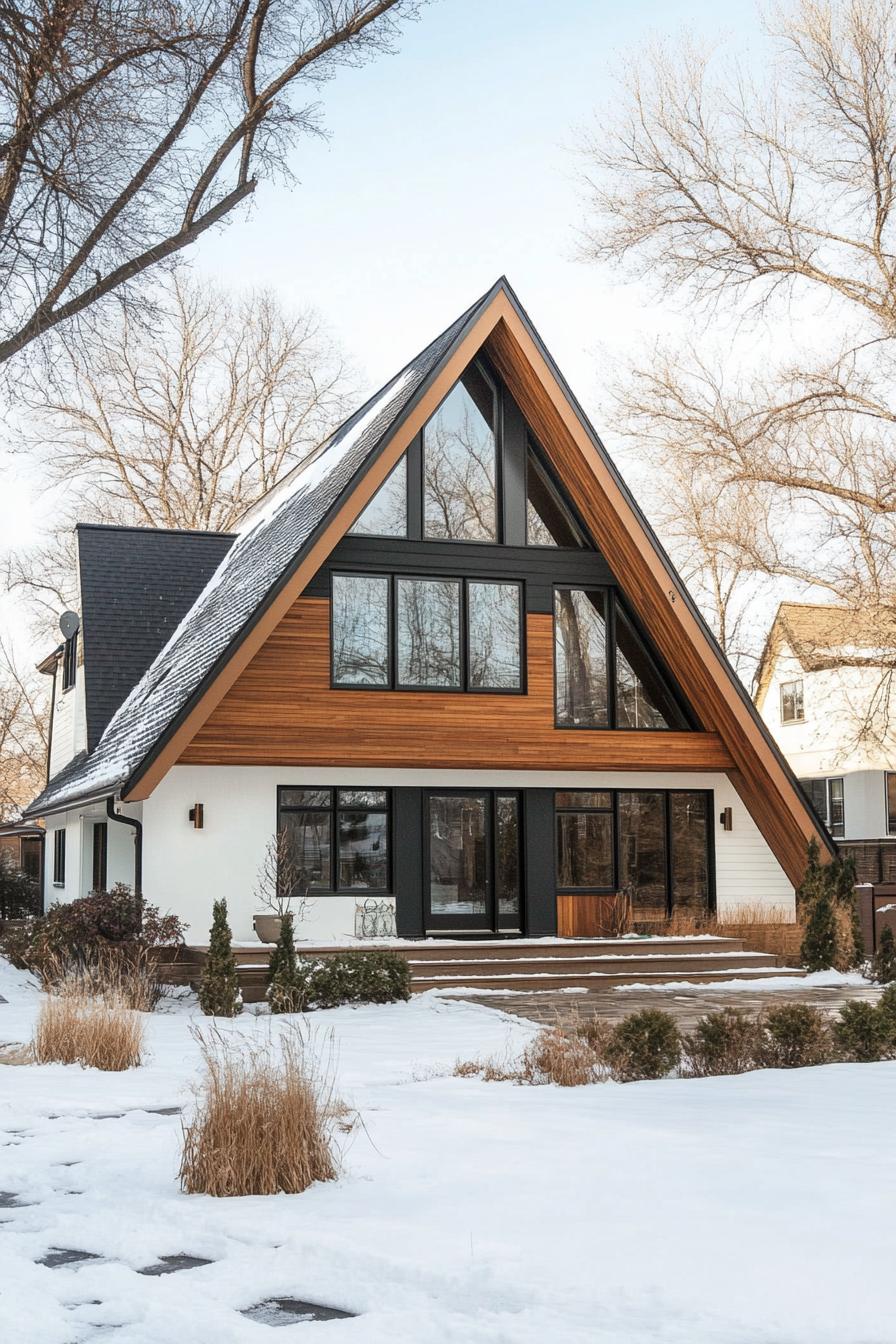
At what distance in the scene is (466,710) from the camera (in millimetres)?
17000

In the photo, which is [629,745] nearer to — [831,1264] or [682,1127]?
[682,1127]

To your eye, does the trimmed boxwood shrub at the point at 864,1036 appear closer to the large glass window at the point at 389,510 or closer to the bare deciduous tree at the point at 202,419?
the large glass window at the point at 389,510

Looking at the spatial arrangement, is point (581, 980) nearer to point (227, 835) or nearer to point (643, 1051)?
point (227, 835)

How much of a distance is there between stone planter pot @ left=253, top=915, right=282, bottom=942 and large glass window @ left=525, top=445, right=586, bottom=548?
591 cm

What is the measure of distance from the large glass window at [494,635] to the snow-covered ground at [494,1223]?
9.26 m

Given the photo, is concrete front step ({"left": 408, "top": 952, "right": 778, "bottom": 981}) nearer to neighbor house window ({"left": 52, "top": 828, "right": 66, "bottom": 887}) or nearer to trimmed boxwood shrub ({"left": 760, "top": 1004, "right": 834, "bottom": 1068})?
trimmed boxwood shrub ({"left": 760, "top": 1004, "right": 834, "bottom": 1068})

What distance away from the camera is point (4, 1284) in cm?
470

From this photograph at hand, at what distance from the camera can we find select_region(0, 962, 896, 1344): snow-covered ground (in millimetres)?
4398

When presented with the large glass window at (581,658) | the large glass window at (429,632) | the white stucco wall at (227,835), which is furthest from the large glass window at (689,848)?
the large glass window at (429,632)

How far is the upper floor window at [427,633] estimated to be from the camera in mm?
16969

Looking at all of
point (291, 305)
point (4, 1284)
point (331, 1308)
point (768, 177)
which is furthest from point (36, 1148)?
point (291, 305)

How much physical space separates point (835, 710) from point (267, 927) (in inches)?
667


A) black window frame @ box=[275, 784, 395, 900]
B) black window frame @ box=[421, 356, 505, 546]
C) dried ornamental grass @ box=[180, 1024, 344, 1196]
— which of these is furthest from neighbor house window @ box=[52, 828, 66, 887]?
dried ornamental grass @ box=[180, 1024, 344, 1196]

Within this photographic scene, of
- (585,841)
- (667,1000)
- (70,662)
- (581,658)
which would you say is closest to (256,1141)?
(667,1000)
